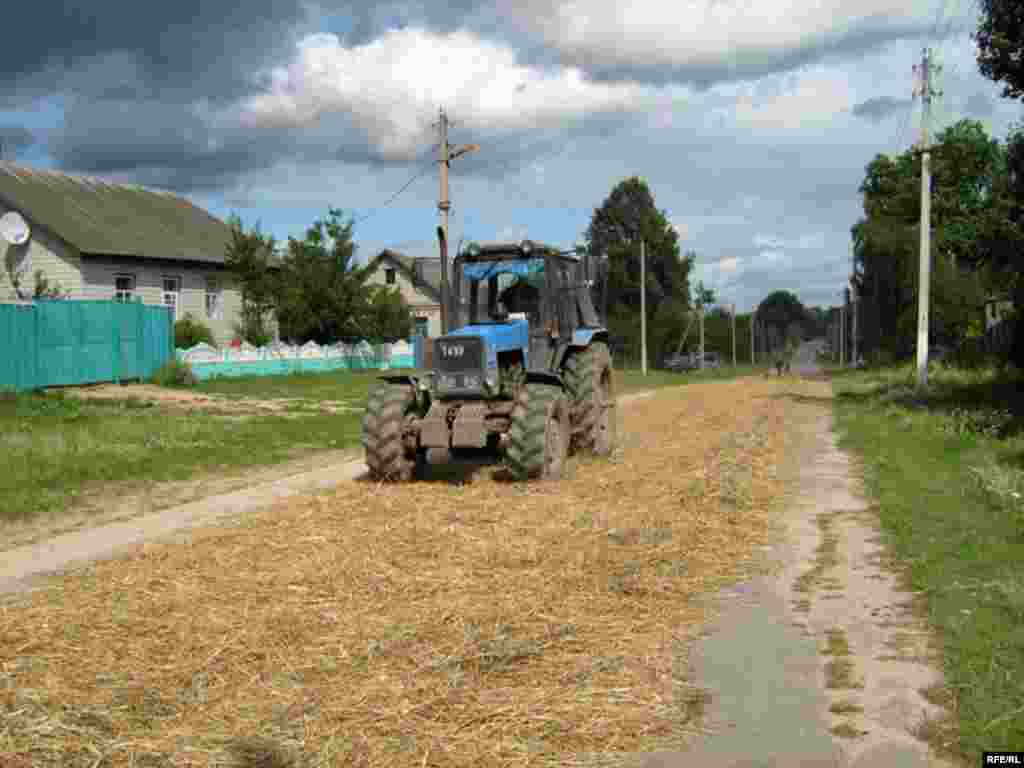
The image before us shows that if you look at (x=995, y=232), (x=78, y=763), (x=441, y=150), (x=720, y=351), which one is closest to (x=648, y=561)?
(x=78, y=763)

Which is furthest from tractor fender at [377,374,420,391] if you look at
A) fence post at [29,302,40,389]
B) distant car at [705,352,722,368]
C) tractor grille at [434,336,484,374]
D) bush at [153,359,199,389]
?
distant car at [705,352,722,368]

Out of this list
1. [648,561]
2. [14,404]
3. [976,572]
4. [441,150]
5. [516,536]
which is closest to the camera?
[976,572]

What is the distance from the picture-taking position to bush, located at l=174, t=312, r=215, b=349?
33.4 metres

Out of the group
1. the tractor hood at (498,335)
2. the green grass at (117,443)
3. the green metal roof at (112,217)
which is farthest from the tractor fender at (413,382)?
the green metal roof at (112,217)

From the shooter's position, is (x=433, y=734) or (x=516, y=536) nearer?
(x=433, y=734)

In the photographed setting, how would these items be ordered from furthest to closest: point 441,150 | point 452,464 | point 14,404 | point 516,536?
point 441,150 → point 14,404 → point 452,464 → point 516,536

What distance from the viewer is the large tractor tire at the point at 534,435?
11.2 meters

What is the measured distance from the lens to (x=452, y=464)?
1377 centimetres

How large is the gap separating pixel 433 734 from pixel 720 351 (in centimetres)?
9875

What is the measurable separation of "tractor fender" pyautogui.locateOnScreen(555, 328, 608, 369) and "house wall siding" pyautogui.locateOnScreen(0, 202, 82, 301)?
22.2 metres

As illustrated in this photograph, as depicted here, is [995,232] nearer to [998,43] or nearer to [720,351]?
[998,43]

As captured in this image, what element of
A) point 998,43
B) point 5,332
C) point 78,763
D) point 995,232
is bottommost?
point 78,763

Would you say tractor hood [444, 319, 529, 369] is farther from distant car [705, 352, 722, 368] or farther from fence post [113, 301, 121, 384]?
distant car [705, 352, 722, 368]

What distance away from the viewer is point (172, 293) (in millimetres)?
35062
